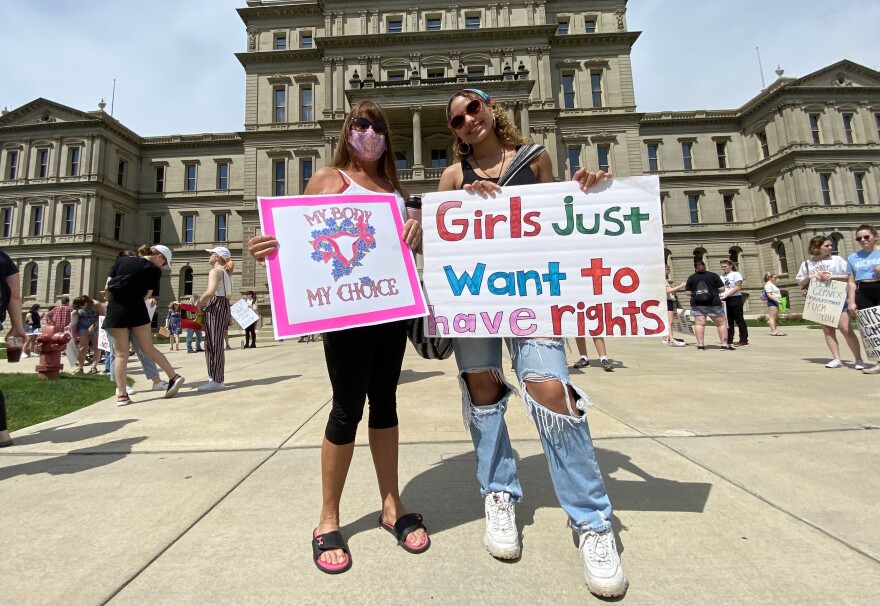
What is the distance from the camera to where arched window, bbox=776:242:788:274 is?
37.7 m

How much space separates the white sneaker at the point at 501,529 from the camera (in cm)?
157

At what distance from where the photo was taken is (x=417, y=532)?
1.69 meters

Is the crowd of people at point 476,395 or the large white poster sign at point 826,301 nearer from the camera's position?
the crowd of people at point 476,395

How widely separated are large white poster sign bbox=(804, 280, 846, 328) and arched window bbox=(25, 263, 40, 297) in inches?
2139

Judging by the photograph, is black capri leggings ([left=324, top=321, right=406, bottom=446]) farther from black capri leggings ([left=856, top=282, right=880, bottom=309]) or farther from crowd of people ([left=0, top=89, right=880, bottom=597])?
black capri leggings ([left=856, top=282, right=880, bottom=309])

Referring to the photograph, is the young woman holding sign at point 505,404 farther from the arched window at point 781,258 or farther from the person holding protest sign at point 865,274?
the arched window at point 781,258

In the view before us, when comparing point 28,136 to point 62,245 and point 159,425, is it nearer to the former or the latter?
point 62,245

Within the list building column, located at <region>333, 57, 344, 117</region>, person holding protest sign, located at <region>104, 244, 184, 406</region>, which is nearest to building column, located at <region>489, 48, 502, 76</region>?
building column, located at <region>333, 57, 344, 117</region>

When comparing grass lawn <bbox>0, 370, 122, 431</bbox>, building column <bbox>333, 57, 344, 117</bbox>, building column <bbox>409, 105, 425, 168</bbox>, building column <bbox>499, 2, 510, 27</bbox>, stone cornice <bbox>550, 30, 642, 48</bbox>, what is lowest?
grass lawn <bbox>0, 370, 122, 431</bbox>

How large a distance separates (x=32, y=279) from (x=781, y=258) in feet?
227

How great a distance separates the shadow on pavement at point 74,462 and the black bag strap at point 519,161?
9.98 ft

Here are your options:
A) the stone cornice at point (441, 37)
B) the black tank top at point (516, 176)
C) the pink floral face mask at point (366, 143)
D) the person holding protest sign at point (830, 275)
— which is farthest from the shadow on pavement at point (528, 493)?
the stone cornice at point (441, 37)

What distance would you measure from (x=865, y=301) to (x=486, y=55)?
33.4 meters

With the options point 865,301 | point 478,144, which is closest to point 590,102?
point 865,301
